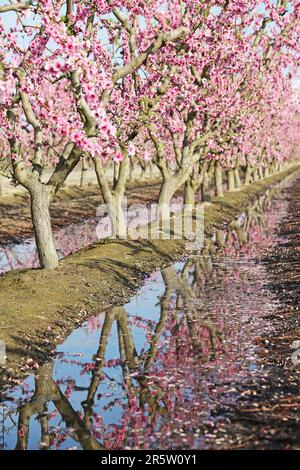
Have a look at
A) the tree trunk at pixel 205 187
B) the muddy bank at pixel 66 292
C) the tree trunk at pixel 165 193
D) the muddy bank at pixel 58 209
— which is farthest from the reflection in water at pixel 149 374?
the tree trunk at pixel 205 187

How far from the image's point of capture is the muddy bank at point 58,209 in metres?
40.8

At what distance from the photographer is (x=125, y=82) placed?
32.4m

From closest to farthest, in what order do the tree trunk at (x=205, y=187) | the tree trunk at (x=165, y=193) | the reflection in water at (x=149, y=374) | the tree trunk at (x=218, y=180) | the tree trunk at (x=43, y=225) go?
the reflection in water at (x=149, y=374) → the tree trunk at (x=43, y=225) → the tree trunk at (x=165, y=193) → the tree trunk at (x=205, y=187) → the tree trunk at (x=218, y=180)

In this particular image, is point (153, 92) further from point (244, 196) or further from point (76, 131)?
point (244, 196)

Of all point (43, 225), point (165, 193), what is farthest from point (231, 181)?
point (43, 225)

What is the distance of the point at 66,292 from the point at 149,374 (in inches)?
278

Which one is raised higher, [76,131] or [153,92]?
[153,92]

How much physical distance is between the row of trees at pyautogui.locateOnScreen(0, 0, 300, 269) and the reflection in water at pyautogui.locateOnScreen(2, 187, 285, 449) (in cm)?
459

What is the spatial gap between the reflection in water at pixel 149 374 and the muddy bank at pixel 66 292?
20.6 inches

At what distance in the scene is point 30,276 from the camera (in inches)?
867

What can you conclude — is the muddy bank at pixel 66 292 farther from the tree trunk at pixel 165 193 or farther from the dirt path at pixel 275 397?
the dirt path at pixel 275 397

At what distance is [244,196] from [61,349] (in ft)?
158
